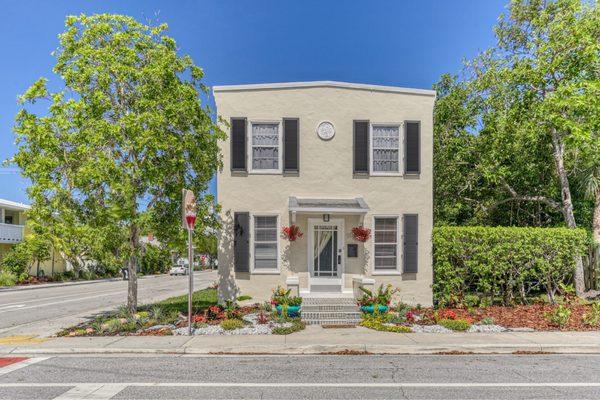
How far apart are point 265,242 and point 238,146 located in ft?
9.91

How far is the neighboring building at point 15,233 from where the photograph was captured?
109 feet

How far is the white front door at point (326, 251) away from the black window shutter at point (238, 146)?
2.74 metres

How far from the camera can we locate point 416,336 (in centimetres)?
976

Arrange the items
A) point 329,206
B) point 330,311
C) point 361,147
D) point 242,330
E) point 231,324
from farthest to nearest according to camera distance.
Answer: point 361,147 < point 329,206 < point 330,311 < point 231,324 < point 242,330

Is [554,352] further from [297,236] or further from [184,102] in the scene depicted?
[184,102]

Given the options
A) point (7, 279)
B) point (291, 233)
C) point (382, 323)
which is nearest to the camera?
point (382, 323)

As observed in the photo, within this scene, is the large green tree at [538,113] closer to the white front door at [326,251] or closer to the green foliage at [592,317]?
the green foliage at [592,317]

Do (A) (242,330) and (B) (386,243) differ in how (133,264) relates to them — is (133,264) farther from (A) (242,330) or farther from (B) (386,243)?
(B) (386,243)

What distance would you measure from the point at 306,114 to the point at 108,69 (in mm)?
5653

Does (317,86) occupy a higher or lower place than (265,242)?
higher

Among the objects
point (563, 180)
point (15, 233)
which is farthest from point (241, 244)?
point (15, 233)

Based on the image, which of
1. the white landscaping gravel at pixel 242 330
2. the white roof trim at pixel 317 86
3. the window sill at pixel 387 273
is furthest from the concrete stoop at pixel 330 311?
the white roof trim at pixel 317 86

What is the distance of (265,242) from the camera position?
43.4 ft

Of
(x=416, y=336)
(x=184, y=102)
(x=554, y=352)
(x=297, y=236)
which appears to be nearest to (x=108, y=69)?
(x=184, y=102)
